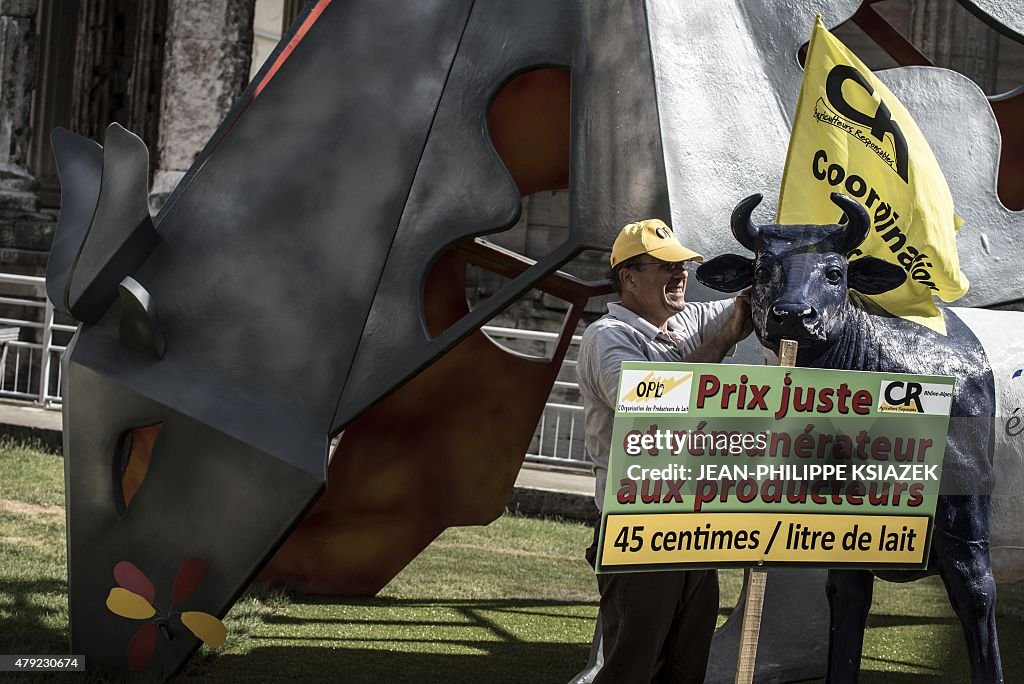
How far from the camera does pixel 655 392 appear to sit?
3.49 metres

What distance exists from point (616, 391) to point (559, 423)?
809 cm

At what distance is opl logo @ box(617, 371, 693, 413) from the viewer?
3453 millimetres

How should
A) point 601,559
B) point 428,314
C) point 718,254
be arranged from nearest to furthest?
point 601,559, point 718,254, point 428,314

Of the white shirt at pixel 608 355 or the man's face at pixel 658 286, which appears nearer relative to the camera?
the white shirt at pixel 608 355

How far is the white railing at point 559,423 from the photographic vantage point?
1080 cm

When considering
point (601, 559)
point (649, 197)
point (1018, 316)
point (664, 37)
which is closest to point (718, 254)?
point (649, 197)

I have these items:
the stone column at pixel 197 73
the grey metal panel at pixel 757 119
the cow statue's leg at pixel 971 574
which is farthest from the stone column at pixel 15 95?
the cow statue's leg at pixel 971 574

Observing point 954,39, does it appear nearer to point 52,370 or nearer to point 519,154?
point 52,370

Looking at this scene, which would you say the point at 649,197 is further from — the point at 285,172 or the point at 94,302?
the point at 94,302

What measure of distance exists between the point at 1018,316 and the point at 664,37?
1.55 m

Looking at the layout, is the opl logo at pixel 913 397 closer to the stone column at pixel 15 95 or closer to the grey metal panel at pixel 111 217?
the grey metal panel at pixel 111 217

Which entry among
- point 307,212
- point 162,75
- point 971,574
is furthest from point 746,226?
point 162,75

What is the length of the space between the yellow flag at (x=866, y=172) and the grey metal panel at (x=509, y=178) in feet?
1.87

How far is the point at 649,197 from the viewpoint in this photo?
15.1ft
